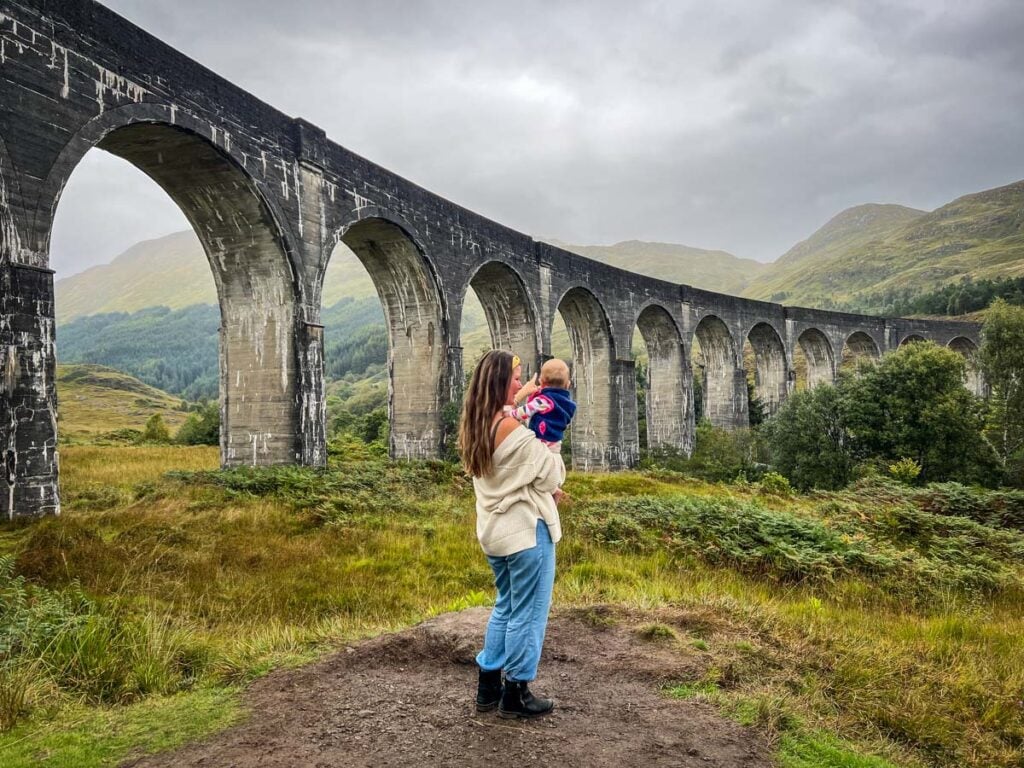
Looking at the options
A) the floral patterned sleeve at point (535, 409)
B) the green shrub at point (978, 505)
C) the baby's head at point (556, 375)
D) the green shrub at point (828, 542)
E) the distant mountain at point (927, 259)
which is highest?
the distant mountain at point (927, 259)

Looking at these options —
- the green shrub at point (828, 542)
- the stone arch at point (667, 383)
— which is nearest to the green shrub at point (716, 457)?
the stone arch at point (667, 383)

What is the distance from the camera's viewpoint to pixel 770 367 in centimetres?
3612

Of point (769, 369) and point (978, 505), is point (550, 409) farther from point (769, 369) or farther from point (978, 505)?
point (769, 369)

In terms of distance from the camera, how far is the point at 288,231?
13570 millimetres

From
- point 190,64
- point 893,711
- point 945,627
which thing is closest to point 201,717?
point 893,711

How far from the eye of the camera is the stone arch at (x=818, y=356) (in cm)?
3791

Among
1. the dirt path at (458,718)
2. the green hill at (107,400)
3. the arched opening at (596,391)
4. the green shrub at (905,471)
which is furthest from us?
the green hill at (107,400)

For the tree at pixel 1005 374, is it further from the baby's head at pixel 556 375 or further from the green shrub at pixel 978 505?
the baby's head at pixel 556 375


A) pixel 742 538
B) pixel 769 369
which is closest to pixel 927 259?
pixel 769 369

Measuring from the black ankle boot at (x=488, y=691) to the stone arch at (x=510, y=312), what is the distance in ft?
59.6

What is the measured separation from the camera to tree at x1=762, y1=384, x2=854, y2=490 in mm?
22922

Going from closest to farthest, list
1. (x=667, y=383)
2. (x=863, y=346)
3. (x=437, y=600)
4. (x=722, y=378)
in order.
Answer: (x=437, y=600) < (x=667, y=383) < (x=722, y=378) < (x=863, y=346)

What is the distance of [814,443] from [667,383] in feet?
24.9

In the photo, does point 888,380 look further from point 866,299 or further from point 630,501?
point 866,299
